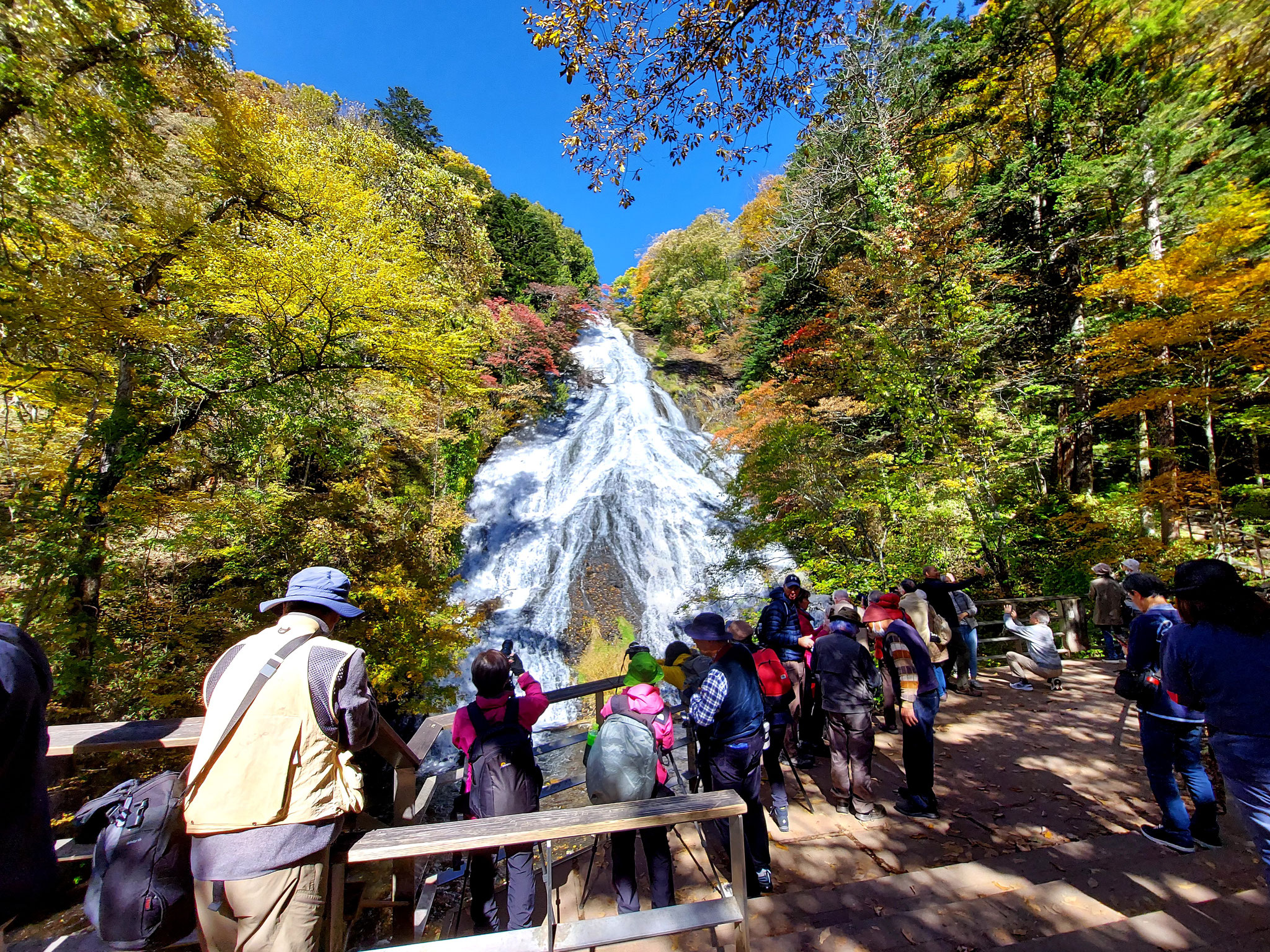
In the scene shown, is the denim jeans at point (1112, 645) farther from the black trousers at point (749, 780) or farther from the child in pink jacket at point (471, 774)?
the child in pink jacket at point (471, 774)

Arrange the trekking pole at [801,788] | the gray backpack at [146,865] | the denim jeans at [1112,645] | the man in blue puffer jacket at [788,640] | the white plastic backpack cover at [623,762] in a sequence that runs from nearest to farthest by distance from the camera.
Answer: the gray backpack at [146,865] → the white plastic backpack cover at [623,762] → the trekking pole at [801,788] → the man in blue puffer jacket at [788,640] → the denim jeans at [1112,645]

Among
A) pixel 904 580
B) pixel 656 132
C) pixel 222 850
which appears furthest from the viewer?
pixel 904 580

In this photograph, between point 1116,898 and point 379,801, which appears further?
point 379,801

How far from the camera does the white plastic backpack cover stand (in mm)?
2453

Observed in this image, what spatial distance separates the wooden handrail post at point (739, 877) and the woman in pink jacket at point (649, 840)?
0.66 meters

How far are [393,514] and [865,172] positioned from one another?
1539cm

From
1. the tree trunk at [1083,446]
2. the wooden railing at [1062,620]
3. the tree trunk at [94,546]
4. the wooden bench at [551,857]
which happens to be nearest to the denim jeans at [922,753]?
the wooden bench at [551,857]

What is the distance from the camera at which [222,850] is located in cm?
154

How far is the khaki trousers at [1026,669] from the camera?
19.3 ft

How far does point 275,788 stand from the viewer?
1.59 metres

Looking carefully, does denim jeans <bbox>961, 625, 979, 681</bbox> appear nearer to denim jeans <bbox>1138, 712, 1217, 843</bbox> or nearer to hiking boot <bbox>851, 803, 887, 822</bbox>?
denim jeans <bbox>1138, 712, 1217, 843</bbox>

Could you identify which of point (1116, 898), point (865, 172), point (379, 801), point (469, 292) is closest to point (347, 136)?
point (469, 292)

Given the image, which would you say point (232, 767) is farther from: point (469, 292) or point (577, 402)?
point (577, 402)

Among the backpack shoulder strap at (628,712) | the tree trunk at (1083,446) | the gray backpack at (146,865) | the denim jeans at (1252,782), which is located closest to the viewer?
the gray backpack at (146,865)
